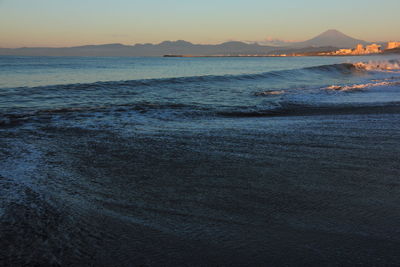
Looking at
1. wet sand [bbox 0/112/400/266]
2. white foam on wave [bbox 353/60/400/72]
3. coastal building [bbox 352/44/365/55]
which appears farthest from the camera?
coastal building [bbox 352/44/365/55]

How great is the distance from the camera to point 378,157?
4.86 m

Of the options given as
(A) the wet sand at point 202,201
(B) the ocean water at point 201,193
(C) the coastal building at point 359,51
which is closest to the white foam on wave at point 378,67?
(B) the ocean water at point 201,193

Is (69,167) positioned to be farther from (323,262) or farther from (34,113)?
(34,113)

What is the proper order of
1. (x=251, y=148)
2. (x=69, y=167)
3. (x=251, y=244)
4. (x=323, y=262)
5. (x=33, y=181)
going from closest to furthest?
(x=323, y=262)
(x=251, y=244)
(x=33, y=181)
(x=69, y=167)
(x=251, y=148)

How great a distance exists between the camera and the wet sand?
96.9 inches

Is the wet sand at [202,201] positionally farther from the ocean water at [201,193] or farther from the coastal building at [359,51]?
the coastal building at [359,51]

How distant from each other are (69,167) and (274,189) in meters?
2.63

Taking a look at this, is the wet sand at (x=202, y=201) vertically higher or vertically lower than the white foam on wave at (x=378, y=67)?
lower

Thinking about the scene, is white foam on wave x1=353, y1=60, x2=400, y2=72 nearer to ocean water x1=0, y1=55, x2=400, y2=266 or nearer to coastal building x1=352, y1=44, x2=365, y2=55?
ocean water x1=0, y1=55, x2=400, y2=266

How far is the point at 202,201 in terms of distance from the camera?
3400 millimetres

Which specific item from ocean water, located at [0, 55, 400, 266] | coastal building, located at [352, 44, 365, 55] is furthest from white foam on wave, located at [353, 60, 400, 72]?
coastal building, located at [352, 44, 365, 55]

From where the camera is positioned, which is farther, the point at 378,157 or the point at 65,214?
the point at 378,157

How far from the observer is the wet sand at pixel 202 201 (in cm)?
246

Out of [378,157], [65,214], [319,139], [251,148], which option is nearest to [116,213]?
[65,214]
